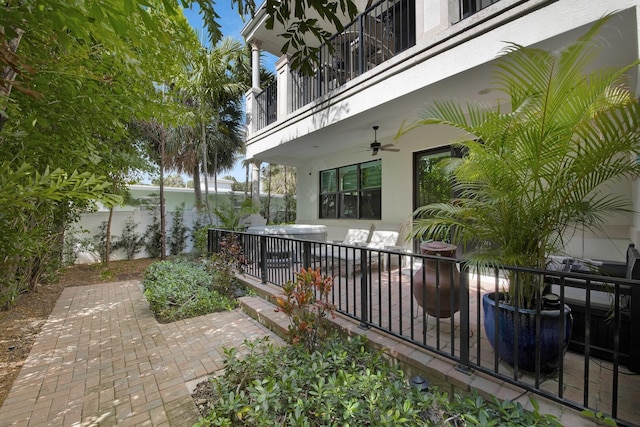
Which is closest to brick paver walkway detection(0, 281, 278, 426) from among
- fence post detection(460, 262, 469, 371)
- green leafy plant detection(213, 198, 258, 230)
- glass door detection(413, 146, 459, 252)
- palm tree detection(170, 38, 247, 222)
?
fence post detection(460, 262, 469, 371)

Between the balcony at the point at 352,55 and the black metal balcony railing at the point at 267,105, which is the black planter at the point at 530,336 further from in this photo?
the black metal balcony railing at the point at 267,105

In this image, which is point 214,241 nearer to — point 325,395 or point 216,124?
point 325,395

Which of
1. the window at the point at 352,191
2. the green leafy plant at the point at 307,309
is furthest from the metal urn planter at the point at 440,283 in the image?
the window at the point at 352,191

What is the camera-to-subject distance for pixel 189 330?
12.1 ft

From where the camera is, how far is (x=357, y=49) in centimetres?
543

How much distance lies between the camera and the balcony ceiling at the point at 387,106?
2541 mm

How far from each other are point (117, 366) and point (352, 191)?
247 inches

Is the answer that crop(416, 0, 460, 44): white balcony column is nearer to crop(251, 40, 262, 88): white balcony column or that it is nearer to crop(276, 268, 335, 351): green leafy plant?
crop(276, 268, 335, 351): green leafy plant

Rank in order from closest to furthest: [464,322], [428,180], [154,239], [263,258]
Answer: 1. [464,322]
2. [263,258]
3. [428,180]
4. [154,239]

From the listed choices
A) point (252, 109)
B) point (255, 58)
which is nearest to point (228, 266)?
point (252, 109)

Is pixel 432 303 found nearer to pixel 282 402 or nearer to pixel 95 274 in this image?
pixel 282 402

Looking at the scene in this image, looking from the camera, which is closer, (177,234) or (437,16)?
(437,16)

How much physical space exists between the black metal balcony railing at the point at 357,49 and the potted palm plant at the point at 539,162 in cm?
275

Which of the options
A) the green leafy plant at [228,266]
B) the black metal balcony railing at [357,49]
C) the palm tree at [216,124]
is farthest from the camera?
the palm tree at [216,124]
